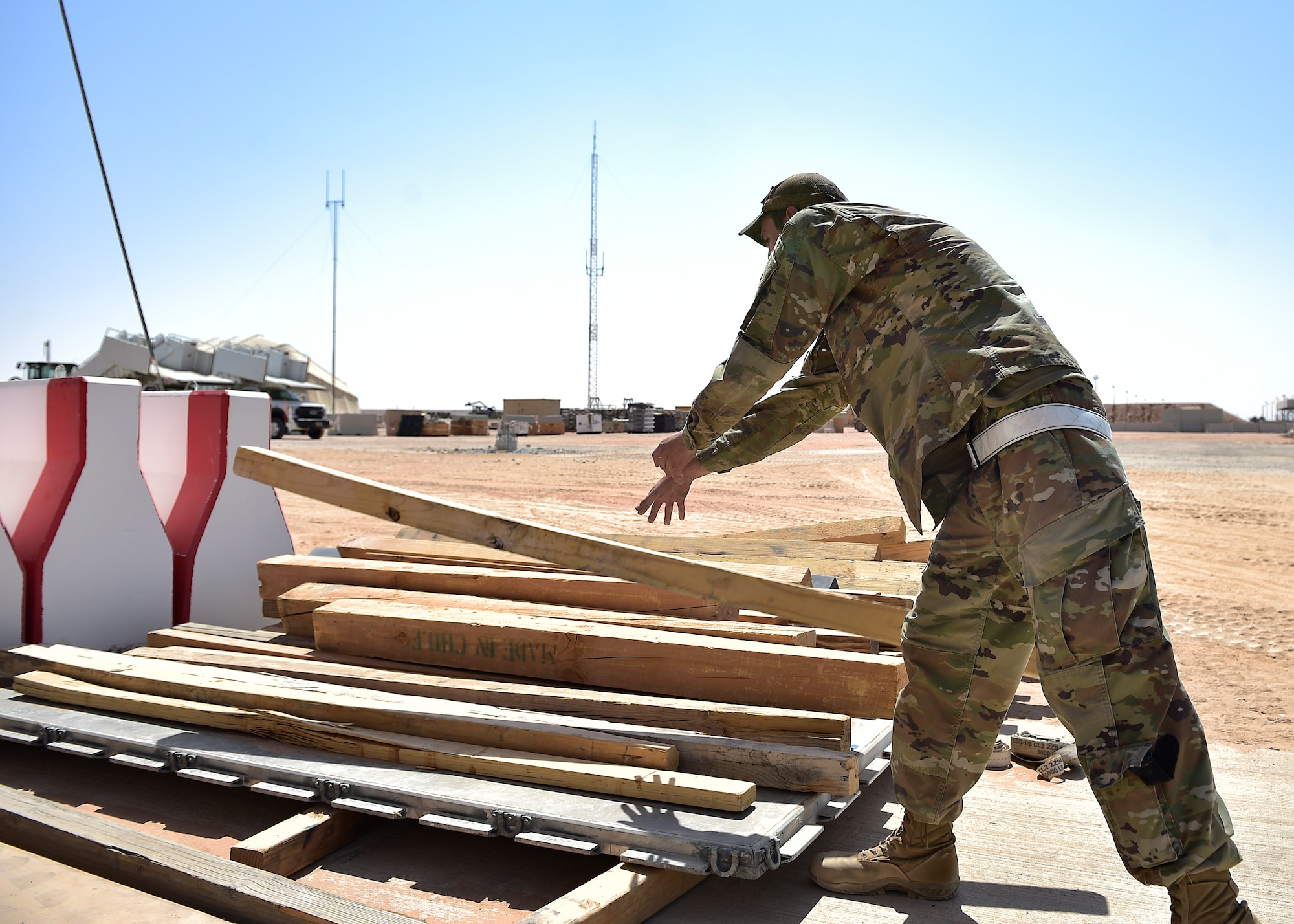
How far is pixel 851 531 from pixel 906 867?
2.94 m

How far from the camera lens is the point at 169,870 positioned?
2250 millimetres

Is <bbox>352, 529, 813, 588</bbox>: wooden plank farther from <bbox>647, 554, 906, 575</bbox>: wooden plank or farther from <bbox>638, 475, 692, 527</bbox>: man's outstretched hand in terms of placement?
<bbox>638, 475, 692, 527</bbox>: man's outstretched hand

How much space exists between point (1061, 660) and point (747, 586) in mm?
1004

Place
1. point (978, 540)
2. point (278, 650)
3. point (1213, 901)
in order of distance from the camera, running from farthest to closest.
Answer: point (278, 650) → point (978, 540) → point (1213, 901)

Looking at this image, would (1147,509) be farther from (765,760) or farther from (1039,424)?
(1039,424)

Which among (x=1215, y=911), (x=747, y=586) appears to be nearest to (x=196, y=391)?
(x=747, y=586)

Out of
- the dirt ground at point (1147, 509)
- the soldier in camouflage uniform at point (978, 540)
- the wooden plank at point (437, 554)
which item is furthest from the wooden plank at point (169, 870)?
the dirt ground at point (1147, 509)

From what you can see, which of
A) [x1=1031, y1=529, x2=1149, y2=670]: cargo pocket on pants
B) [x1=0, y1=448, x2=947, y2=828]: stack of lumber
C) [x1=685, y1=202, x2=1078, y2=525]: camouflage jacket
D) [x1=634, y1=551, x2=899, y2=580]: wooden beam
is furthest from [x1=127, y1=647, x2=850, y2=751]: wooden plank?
[x1=634, y1=551, x2=899, y2=580]: wooden beam

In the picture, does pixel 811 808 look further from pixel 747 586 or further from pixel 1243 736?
pixel 1243 736

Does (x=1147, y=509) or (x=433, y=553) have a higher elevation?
(x=433, y=553)

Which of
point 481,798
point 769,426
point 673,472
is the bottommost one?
point 481,798

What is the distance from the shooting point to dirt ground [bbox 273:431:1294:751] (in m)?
5.18

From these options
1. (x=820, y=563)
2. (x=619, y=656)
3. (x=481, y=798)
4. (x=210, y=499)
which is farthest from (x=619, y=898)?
(x=210, y=499)

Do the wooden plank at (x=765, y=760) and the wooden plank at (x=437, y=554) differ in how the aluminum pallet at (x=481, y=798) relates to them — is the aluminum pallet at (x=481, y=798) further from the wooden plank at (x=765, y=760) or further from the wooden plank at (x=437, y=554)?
the wooden plank at (x=437, y=554)
